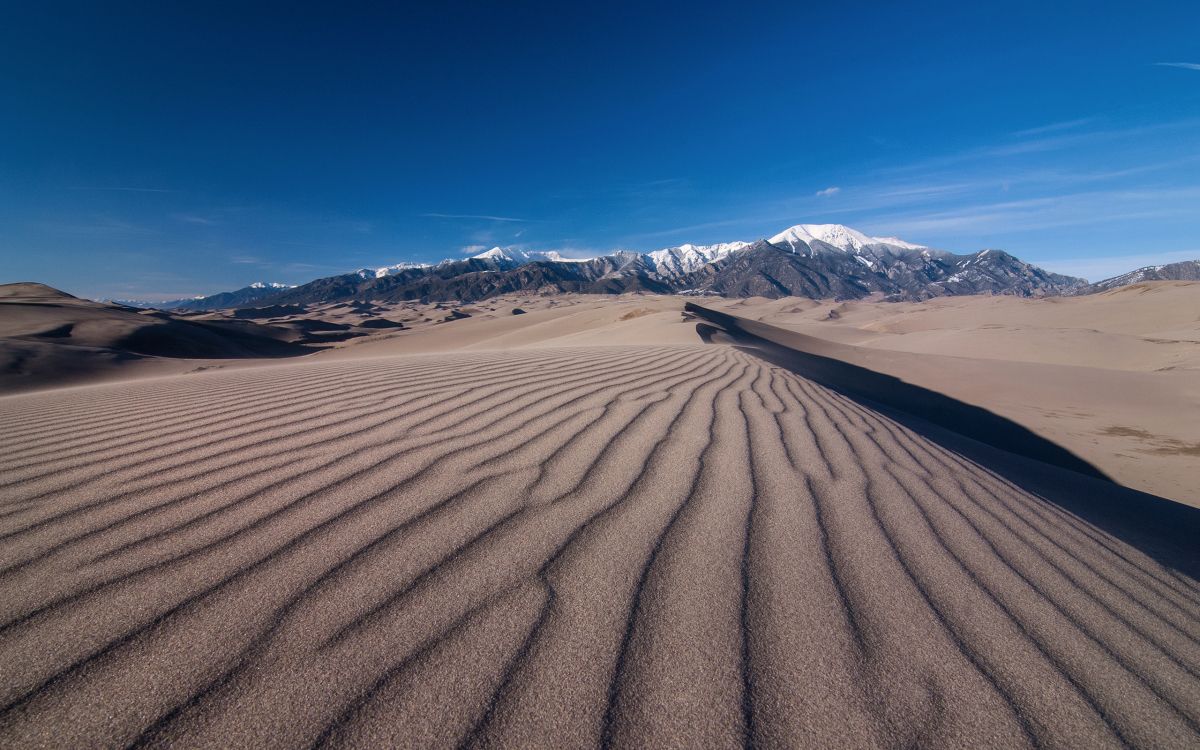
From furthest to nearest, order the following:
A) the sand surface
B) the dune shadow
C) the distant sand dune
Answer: the sand surface
the dune shadow
the distant sand dune

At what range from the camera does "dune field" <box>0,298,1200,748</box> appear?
98 cm

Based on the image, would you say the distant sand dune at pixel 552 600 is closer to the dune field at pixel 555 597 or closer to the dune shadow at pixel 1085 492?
the dune field at pixel 555 597

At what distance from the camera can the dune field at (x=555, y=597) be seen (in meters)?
0.98

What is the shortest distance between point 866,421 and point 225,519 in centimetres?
384

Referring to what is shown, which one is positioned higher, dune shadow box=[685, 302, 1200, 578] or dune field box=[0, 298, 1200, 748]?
dune field box=[0, 298, 1200, 748]

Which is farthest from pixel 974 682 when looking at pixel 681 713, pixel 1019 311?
pixel 1019 311

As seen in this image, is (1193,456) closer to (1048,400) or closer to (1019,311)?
(1048,400)

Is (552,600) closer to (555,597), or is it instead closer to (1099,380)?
(555,597)

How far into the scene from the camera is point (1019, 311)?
29.9m

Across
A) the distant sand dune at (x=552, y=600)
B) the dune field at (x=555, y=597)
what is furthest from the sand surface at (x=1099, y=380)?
the distant sand dune at (x=552, y=600)

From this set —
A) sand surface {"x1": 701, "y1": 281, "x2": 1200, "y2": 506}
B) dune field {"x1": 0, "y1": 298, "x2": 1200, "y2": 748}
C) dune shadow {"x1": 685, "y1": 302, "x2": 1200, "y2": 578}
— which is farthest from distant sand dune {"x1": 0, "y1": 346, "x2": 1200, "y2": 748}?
sand surface {"x1": 701, "y1": 281, "x2": 1200, "y2": 506}

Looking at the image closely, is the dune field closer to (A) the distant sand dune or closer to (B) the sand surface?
(A) the distant sand dune

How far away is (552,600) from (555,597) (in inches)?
0.6

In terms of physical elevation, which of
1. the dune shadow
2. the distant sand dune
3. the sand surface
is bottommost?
the sand surface
